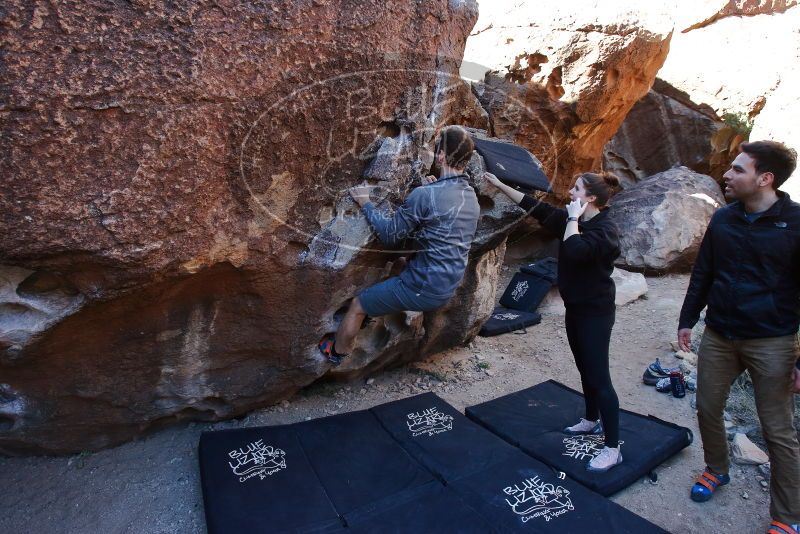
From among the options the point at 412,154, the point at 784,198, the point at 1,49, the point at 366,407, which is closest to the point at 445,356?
the point at 366,407

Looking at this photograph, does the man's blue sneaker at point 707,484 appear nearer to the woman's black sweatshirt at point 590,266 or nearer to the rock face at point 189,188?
the woman's black sweatshirt at point 590,266

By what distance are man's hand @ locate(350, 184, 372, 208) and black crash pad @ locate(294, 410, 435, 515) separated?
1.55 m

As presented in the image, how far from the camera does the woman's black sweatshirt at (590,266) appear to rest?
9.16 ft

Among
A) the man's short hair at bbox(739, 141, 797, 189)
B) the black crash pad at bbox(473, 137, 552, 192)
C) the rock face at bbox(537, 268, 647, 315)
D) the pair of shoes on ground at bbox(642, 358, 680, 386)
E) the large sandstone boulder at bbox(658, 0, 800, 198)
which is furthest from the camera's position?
the large sandstone boulder at bbox(658, 0, 800, 198)

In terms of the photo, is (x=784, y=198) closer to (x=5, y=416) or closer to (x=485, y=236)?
(x=485, y=236)

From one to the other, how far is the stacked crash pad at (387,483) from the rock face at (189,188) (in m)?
0.47

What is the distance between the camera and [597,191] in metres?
2.94

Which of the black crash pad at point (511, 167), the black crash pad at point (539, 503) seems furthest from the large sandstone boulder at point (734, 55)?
the black crash pad at point (539, 503)

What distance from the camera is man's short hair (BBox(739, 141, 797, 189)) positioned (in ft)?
7.99

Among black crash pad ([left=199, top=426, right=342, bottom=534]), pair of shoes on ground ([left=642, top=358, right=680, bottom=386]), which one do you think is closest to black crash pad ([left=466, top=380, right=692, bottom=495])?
pair of shoes on ground ([left=642, top=358, right=680, bottom=386])

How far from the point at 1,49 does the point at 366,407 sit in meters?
3.11

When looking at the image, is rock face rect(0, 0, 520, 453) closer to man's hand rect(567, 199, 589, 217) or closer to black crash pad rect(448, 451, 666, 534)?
man's hand rect(567, 199, 589, 217)

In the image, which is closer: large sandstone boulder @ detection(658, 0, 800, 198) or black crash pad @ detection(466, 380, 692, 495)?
black crash pad @ detection(466, 380, 692, 495)

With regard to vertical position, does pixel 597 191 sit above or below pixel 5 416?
above
